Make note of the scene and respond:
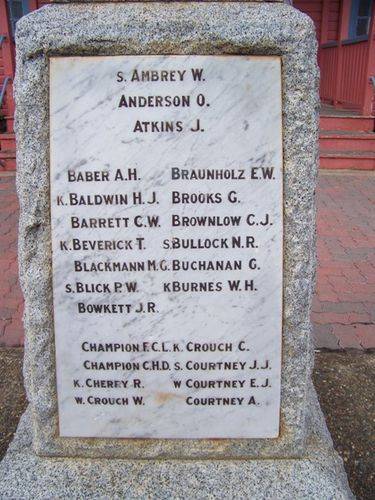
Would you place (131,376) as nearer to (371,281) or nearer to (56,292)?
(56,292)

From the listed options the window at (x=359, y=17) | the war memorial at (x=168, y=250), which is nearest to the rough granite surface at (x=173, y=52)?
the war memorial at (x=168, y=250)

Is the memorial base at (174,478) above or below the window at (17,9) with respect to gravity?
below

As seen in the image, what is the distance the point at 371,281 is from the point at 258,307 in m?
2.54

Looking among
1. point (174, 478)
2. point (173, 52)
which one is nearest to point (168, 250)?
point (173, 52)

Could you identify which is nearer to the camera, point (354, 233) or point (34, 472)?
point (34, 472)

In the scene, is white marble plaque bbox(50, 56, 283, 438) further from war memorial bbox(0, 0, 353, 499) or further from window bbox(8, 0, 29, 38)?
window bbox(8, 0, 29, 38)

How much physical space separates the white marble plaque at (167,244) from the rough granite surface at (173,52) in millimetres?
33

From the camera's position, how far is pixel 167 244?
1.59m

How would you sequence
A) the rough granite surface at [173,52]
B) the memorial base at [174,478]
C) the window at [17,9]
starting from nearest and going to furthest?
the rough granite surface at [173,52] < the memorial base at [174,478] < the window at [17,9]

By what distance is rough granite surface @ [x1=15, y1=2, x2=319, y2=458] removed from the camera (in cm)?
145

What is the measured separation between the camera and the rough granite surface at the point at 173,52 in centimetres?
145

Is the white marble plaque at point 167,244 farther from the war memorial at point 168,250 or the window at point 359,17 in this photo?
the window at point 359,17

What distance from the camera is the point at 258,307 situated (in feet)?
5.38

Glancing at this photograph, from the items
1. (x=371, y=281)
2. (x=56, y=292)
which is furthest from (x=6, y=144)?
(x=56, y=292)
